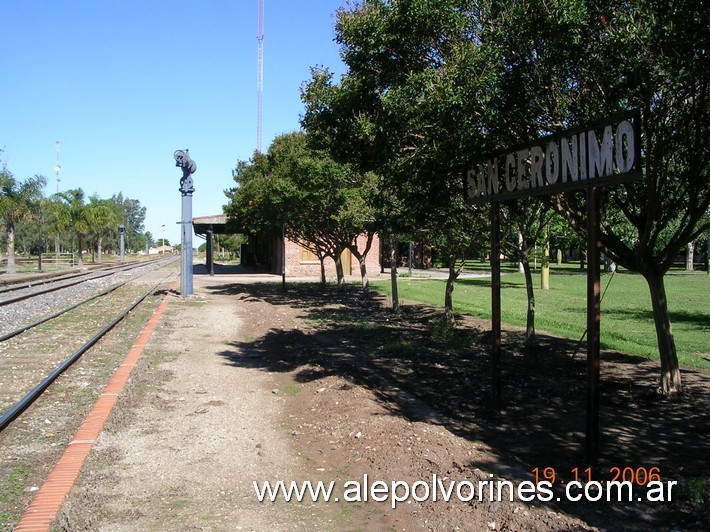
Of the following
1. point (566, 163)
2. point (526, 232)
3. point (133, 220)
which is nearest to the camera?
point (566, 163)

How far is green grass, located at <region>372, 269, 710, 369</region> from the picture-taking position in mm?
11699

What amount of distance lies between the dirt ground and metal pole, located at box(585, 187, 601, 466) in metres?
0.23

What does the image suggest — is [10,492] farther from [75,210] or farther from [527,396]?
[75,210]

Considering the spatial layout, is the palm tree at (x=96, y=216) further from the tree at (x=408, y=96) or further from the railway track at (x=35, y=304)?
the tree at (x=408, y=96)

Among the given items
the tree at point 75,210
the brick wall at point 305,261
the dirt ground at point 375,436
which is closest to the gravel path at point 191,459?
the dirt ground at point 375,436

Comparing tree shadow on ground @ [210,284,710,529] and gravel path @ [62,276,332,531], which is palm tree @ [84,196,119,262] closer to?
tree shadow on ground @ [210,284,710,529]

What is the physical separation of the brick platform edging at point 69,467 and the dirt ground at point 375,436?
0.10 meters

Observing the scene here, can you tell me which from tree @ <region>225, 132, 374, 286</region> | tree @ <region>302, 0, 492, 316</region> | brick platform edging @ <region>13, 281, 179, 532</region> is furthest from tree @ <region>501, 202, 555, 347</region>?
brick platform edging @ <region>13, 281, 179, 532</region>

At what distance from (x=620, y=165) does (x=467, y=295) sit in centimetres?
1944

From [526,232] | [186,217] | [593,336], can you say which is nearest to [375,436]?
[593,336]

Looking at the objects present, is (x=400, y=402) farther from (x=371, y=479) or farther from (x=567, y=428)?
(x=371, y=479)

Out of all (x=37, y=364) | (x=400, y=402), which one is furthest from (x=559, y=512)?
(x=37, y=364)

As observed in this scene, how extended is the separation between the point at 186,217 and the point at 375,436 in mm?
18803

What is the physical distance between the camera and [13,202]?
1761 inches
